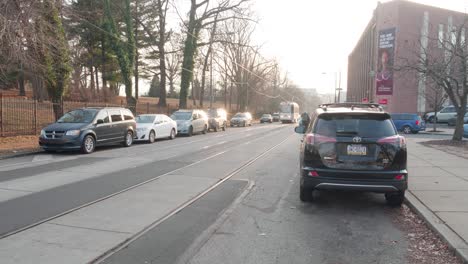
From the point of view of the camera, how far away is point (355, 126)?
6.80m

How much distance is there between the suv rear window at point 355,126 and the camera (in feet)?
22.0

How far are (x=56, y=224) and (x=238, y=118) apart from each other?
126 ft

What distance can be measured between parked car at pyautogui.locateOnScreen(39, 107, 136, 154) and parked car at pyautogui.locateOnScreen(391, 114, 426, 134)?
22.1 metres

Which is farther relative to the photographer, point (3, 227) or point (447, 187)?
point (447, 187)

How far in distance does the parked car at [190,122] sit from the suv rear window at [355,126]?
1864 cm

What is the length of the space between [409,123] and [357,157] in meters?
27.2

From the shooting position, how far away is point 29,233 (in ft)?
17.2

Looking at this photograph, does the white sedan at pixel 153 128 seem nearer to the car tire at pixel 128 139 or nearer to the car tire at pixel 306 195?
the car tire at pixel 128 139

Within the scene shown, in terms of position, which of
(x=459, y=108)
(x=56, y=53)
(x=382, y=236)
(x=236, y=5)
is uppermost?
(x=236, y=5)

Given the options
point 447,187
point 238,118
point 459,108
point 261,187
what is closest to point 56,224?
point 261,187

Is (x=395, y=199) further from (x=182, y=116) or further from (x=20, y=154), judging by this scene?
(x=182, y=116)

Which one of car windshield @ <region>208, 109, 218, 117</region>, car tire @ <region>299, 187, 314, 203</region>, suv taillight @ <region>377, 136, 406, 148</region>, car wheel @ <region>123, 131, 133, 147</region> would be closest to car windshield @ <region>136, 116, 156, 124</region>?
car wheel @ <region>123, 131, 133, 147</region>

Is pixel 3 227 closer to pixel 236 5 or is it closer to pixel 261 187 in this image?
pixel 261 187

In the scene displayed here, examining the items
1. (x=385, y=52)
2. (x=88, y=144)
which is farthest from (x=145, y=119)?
(x=385, y=52)
